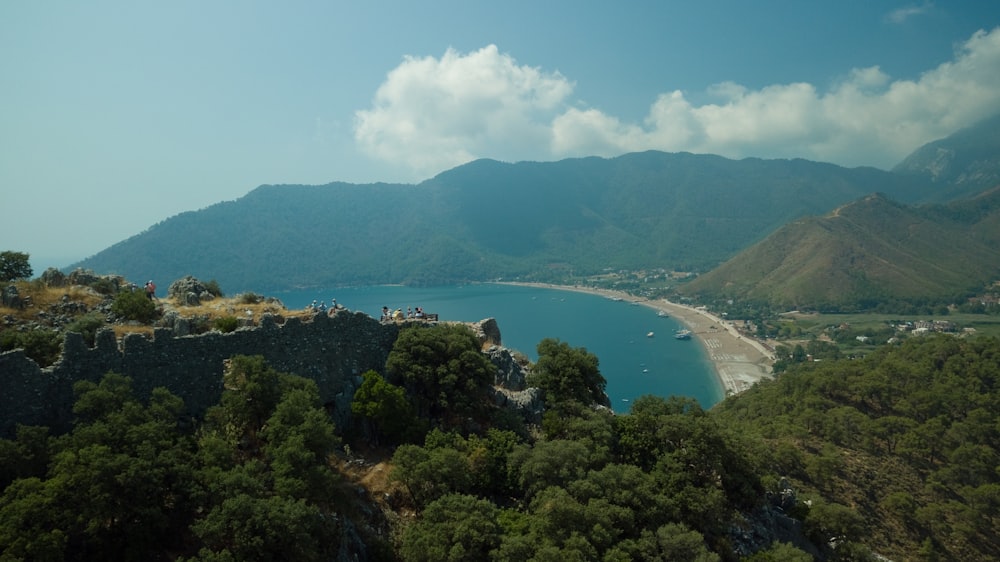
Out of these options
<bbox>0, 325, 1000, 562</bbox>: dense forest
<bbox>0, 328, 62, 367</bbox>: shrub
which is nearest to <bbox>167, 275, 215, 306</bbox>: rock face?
<bbox>0, 328, 62, 367</bbox>: shrub

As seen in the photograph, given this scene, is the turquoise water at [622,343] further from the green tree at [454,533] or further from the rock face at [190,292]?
the green tree at [454,533]

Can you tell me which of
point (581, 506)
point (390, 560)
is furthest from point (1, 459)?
point (581, 506)

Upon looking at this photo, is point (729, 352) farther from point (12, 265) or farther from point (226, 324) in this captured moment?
point (12, 265)

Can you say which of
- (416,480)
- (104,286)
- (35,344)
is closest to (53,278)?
(104,286)

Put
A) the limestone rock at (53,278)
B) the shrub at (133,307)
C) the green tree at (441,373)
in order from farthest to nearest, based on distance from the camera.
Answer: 1. the green tree at (441,373)
2. the limestone rock at (53,278)
3. the shrub at (133,307)

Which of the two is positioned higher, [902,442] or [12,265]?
[12,265]

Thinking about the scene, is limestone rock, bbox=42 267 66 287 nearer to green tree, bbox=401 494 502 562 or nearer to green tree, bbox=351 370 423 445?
green tree, bbox=351 370 423 445

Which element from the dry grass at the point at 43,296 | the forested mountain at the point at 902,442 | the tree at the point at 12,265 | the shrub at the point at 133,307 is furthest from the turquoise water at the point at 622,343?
the shrub at the point at 133,307
